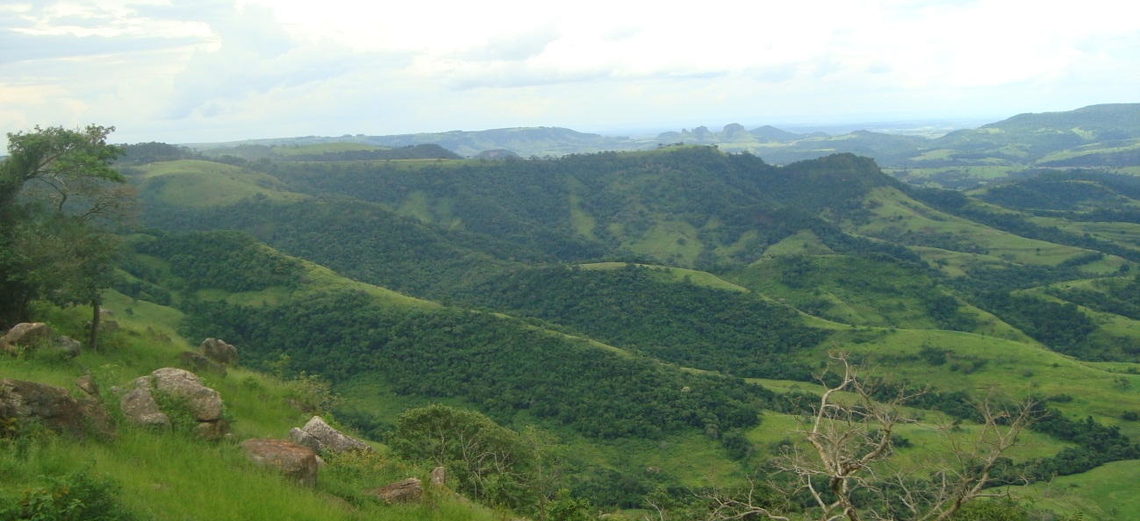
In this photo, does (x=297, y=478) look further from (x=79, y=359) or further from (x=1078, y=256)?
(x=1078, y=256)

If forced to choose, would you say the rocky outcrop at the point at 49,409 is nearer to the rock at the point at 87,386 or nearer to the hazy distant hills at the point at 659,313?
the rock at the point at 87,386

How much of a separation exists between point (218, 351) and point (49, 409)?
51.4 ft

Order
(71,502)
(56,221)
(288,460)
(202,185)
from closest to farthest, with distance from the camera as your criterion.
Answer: (71,502) → (288,460) → (56,221) → (202,185)

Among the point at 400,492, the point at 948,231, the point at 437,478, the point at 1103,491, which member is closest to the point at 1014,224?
the point at 948,231

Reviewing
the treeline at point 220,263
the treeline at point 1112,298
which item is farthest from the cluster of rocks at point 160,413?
the treeline at point 1112,298

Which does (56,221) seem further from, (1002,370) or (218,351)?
(1002,370)

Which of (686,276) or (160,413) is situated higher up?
(160,413)

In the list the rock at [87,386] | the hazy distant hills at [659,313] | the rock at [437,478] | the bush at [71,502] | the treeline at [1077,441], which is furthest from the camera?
the hazy distant hills at [659,313]

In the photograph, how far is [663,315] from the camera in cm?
9981

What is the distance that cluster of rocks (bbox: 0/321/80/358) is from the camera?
1677 cm

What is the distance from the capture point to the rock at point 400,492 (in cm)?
1380

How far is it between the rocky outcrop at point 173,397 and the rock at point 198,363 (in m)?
7.27

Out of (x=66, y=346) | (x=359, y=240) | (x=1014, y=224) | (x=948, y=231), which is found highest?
(x=66, y=346)

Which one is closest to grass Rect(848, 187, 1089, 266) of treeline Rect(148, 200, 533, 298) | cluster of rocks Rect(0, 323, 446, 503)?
treeline Rect(148, 200, 533, 298)
